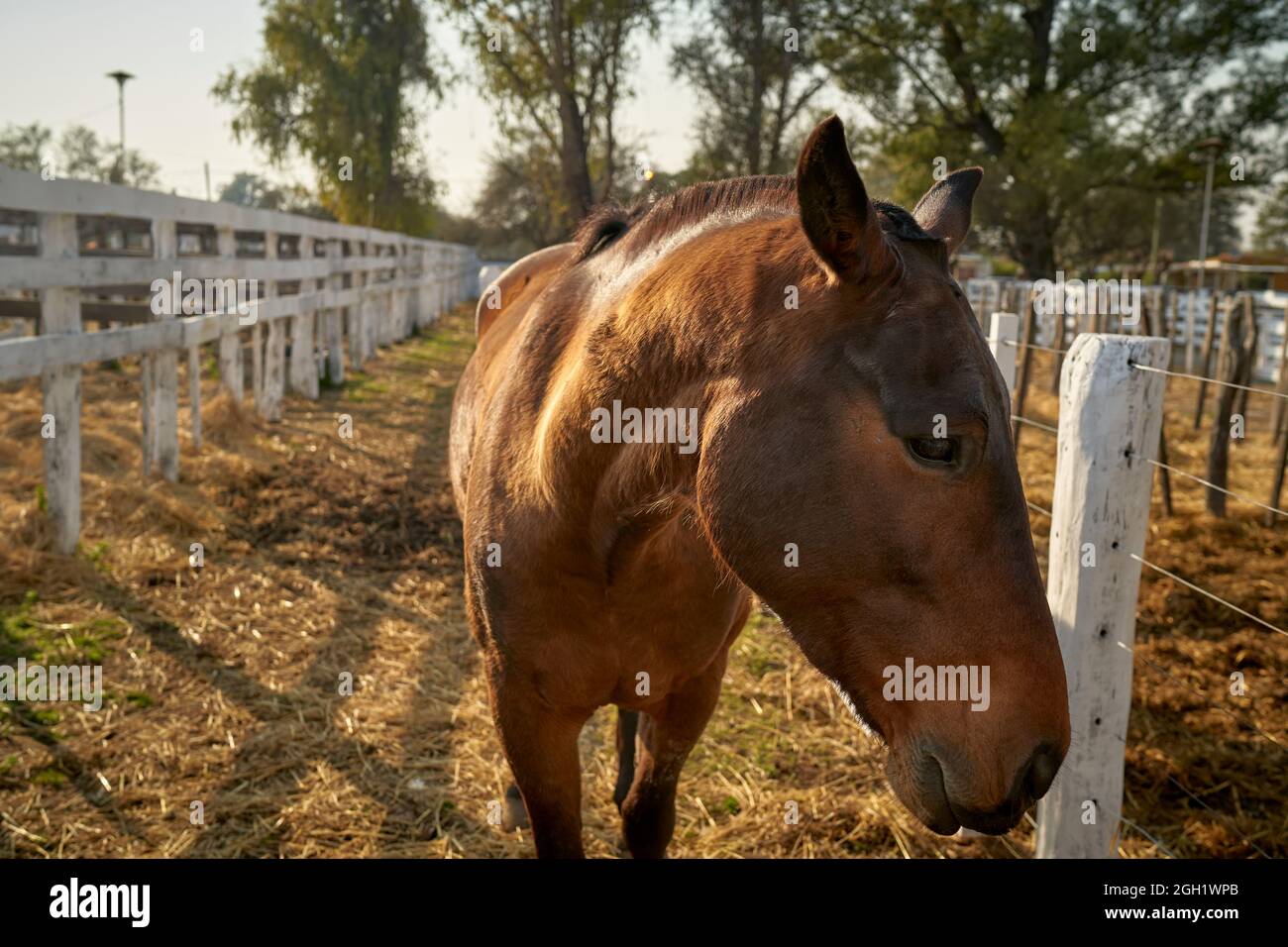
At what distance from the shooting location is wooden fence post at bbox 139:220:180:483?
6105 mm

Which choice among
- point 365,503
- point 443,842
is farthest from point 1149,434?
point 365,503

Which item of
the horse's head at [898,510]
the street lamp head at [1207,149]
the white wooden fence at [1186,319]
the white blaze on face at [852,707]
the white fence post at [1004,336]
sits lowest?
the white blaze on face at [852,707]

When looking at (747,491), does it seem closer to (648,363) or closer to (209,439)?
(648,363)

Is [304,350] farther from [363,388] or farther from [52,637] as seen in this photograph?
[52,637]

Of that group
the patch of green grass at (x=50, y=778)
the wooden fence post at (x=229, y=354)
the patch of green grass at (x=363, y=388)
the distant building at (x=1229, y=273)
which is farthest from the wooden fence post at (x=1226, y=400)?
the distant building at (x=1229, y=273)

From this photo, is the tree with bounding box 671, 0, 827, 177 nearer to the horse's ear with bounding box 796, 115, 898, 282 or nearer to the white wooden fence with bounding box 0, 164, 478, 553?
the white wooden fence with bounding box 0, 164, 478, 553

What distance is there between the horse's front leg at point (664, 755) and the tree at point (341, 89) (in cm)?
2067

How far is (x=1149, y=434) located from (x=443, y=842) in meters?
2.73

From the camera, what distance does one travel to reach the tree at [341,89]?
2069 centimetres

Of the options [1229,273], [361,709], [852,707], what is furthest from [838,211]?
[1229,273]

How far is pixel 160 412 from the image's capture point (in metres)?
6.22

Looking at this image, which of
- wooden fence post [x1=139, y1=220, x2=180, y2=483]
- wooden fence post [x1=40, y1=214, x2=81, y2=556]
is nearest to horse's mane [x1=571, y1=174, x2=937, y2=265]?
wooden fence post [x1=40, y1=214, x2=81, y2=556]

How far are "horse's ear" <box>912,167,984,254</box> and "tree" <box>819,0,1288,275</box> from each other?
18645mm

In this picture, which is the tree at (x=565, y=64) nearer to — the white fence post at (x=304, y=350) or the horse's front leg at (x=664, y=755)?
the white fence post at (x=304, y=350)
